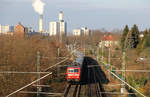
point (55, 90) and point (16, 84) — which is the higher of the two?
point (16, 84)

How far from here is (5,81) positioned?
45.3 feet

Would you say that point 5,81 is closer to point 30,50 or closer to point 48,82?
point 30,50

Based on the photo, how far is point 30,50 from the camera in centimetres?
2002

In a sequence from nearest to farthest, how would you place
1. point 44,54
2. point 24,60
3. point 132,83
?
point 24,60
point 132,83
point 44,54

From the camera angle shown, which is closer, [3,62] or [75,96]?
[3,62]

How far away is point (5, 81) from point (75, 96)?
594 cm

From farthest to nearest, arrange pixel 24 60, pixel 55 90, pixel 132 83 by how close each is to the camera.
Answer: pixel 132 83 < pixel 55 90 < pixel 24 60

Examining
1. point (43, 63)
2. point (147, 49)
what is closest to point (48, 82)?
point (43, 63)

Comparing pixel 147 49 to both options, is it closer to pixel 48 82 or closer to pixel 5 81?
pixel 48 82

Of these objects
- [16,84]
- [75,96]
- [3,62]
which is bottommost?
[75,96]

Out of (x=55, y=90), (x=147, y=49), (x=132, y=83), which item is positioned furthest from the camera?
(x=147, y=49)

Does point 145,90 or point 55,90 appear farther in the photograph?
point 55,90

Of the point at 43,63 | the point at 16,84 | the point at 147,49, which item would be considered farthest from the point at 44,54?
the point at 147,49

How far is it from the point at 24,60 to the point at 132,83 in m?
10.3
